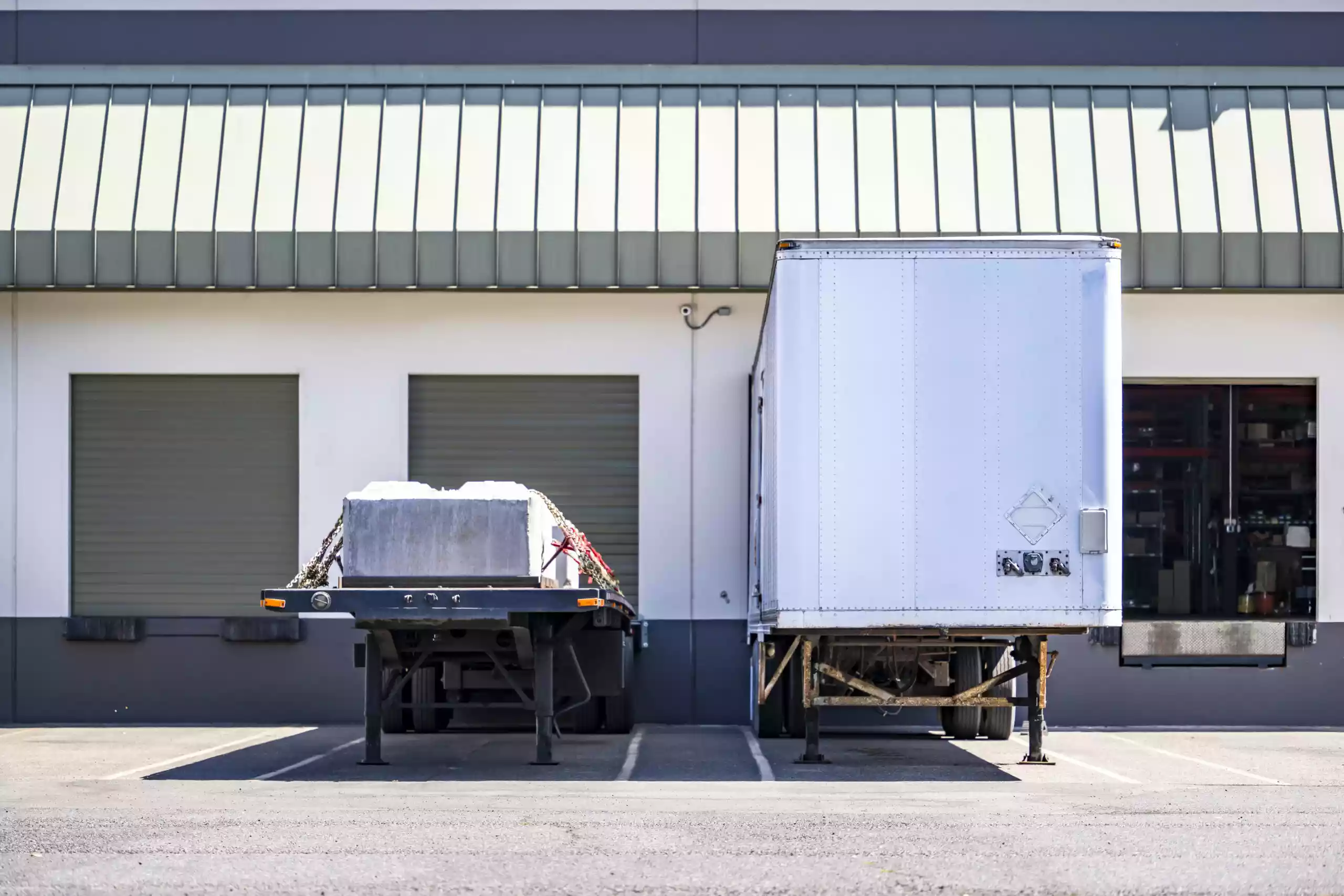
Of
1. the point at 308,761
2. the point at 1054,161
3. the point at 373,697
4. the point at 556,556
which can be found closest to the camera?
the point at 373,697

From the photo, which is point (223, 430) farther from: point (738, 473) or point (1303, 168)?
point (1303, 168)

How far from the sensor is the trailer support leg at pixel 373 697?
12836mm

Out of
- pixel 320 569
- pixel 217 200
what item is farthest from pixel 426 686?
pixel 217 200

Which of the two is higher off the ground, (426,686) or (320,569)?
(320,569)

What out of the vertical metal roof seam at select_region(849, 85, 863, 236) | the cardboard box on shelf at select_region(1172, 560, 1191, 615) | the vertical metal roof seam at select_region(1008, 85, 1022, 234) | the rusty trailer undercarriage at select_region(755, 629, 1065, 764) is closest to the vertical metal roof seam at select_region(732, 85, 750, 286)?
the vertical metal roof seam at select_region(849, 85, 863, 236)

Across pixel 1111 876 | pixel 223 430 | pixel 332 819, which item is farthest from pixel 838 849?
pixel 223 430

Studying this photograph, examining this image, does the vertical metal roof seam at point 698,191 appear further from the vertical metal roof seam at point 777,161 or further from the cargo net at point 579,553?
the cargo net at point 579,553

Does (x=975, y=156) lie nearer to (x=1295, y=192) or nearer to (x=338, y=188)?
(x=1295, y=192)

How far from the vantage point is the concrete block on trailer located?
12164 mm

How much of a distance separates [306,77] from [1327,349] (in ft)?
36.6

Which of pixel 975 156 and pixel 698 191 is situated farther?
pixel 975 156

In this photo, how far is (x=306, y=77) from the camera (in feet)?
58.1

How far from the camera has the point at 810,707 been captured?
12938 millimetres

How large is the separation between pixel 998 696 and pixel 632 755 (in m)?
3.24
